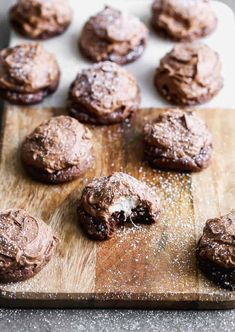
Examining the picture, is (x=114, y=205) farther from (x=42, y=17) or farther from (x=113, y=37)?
(x=42, y=17)

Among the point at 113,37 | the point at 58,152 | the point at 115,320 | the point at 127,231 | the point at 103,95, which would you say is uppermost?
the point at 113,37

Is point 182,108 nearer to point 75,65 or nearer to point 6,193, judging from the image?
point 75,65

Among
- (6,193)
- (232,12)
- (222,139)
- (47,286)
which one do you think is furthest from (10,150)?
(232,12)

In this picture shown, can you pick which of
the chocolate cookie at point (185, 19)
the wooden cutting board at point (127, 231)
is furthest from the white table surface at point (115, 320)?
the chocolate cookie at point (185, 19)

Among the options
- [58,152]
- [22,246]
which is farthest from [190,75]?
[22,246]

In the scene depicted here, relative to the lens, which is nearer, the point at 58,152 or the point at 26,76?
the point at 58,152

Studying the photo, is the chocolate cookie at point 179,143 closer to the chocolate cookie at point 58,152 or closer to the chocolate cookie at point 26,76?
the chocolate cookie at point 58,152
